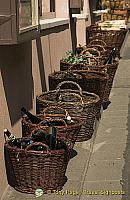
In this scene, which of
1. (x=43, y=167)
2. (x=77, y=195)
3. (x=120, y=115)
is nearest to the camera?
(x=43, y=167)

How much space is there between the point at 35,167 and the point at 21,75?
1162 mm

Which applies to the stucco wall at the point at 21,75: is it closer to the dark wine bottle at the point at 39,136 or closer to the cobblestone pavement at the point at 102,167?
the dark wine bottle at the point at 39,136

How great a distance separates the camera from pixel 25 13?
147 inches

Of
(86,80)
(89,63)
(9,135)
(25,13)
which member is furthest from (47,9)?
(9,135)

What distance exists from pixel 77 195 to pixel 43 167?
475 millimetres

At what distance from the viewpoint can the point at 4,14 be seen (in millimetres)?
3371

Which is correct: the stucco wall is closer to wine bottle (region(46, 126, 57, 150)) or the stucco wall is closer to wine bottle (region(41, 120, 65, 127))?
wine bottle (region(41, 120, 65, 127))

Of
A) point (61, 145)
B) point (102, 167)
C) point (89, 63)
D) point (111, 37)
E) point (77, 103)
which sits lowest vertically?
point (102, 167)

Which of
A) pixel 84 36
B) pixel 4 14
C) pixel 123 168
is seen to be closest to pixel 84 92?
pixel 123 168

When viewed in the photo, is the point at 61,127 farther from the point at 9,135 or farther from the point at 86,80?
the point at 86,80

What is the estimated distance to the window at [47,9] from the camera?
23.7ft

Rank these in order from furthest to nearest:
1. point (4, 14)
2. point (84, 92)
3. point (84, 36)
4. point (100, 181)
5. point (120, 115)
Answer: point (84, 36) < point (120, 115) < point (84, 92) < point (100, 181) < point (4, 14)

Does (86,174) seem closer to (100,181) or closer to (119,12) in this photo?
(100,181)

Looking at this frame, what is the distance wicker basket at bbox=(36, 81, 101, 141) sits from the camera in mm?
4914
